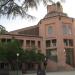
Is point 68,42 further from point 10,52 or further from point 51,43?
point 10,52

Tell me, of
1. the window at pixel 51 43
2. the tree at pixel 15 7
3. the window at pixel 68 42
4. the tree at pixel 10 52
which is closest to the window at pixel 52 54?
the window at pixel 51 43

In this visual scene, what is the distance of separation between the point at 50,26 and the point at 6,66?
683 inches

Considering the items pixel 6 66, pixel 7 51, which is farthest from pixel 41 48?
pixel 7 51

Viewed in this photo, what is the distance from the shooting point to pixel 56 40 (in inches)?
2655

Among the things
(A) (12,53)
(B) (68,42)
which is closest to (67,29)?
(B) (68,42)

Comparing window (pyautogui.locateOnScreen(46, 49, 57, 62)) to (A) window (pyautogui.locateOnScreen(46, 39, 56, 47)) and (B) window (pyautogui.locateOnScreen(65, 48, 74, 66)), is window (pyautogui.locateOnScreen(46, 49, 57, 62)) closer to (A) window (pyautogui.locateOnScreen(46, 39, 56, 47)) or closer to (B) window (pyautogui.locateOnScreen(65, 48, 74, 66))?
(A) window (pyautogui.locateOnScreen(46, 39, 56, 47))

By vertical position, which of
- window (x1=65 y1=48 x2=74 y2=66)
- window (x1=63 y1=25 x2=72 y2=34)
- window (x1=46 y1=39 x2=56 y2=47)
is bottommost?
window (x1=65 y1=48 x2=74 y2=66)

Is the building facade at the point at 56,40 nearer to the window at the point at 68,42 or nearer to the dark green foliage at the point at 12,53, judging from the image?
the window at the point at 68,42

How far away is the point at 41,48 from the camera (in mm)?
68750

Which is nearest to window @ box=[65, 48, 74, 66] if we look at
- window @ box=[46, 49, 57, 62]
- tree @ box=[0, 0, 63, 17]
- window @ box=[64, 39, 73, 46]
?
window @ box=[64, 39, 73, 46]

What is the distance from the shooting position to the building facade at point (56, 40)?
65.1 m

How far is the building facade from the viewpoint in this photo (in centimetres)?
6512

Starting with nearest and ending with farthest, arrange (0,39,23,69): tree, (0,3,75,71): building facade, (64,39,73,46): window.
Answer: (0,39,23,69): tree, (0,3,75,71): building facade, (64,39,73,46): window

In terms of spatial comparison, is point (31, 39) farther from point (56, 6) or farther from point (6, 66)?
point (56, 6)
